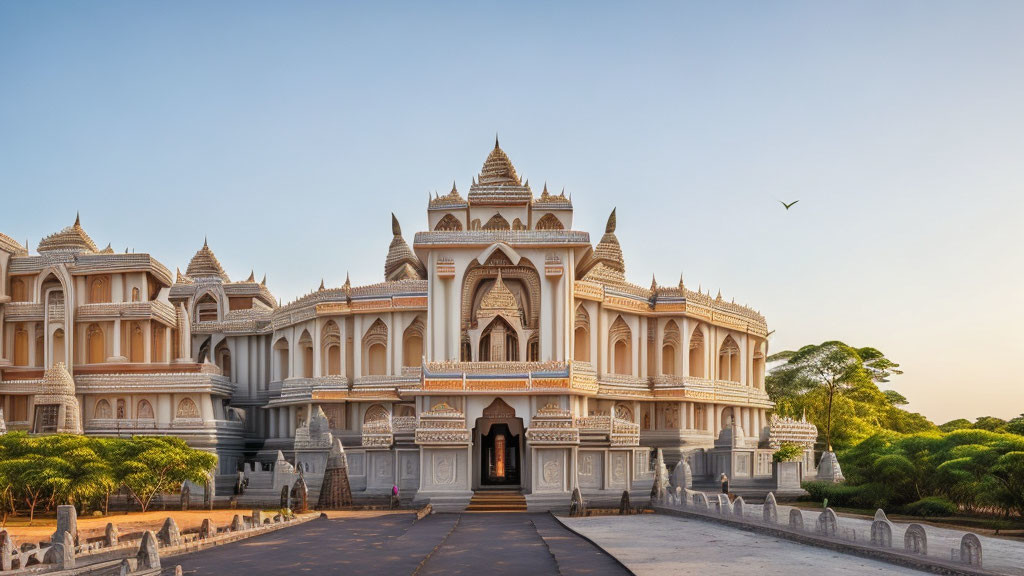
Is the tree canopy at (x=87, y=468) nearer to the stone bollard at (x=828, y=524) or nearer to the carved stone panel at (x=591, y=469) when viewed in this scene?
the carved stone panel at (x=591, y=469)

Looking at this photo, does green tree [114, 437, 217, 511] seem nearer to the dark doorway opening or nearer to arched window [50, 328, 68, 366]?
the dark doorway opening

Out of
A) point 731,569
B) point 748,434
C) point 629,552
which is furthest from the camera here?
point 748,434

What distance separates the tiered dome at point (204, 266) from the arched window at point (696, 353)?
1151 inches

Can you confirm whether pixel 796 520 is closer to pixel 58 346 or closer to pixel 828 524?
pixel 828 524

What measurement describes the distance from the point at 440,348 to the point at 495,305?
2765 millimetres

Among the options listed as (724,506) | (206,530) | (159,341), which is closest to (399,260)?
(159,341)

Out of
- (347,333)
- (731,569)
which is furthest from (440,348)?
(731,569)

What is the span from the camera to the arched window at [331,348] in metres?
45.9

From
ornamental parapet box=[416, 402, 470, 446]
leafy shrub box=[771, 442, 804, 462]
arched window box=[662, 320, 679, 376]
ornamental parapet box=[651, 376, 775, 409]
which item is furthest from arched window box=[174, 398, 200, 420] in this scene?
leafy shrub box=[771, 442, 804, 462]

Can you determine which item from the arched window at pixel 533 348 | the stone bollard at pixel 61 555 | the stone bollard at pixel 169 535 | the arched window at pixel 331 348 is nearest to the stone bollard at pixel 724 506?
the arched window at pixel 533 348

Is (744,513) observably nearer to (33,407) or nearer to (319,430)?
(319,430)

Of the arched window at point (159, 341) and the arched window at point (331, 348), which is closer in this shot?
the arched window at point (331, 348)

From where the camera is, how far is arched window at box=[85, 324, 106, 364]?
47.2 m

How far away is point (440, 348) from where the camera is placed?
3844cm
